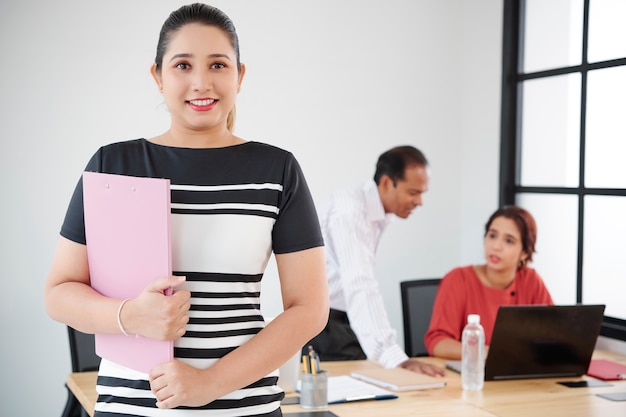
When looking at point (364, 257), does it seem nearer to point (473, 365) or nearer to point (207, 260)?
point (473, 365)

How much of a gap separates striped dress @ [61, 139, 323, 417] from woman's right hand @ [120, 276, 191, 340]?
0.13 ft

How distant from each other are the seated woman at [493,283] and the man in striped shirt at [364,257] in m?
0.28

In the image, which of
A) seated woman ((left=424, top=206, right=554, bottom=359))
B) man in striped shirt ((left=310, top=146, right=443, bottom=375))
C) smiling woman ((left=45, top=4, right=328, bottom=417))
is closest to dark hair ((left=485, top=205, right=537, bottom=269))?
seated woman ((left=424, top=206, right=554, bottom=359))

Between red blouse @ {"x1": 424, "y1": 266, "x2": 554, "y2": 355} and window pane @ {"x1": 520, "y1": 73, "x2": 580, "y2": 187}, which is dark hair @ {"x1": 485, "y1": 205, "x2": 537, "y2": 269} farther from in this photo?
window pane @ {"x1": 520, "y1": 73, "x2": 580, "y2": 187}

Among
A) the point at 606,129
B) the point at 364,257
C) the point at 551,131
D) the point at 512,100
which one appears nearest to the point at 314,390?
the point at 364,257

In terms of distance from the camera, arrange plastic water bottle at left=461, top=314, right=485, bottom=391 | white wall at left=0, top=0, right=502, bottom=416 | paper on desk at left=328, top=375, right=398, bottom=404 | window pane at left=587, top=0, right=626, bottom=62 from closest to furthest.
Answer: paper on desk at left=328, top=375, right=398, bottom=404 < plastic water bottle at left=461, top=314, right=485, bottom=391 < window pane at left=587, top=0, right=626, bottom=62 < white wall at left=0, top=0, right=502, bottom=416

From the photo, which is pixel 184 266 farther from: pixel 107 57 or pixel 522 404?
pixel 107 57

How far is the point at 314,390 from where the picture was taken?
85.9 inches

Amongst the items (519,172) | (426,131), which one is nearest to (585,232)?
(519,172)

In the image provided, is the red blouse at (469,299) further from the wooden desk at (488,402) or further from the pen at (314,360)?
the pen at (314,360)

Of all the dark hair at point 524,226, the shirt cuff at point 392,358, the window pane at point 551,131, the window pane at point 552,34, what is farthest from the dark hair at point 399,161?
the window pane at point 552,34

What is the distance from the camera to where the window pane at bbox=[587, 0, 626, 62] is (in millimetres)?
3584

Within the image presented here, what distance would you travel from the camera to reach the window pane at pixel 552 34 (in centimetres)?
388

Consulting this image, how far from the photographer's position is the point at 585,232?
149 inches
